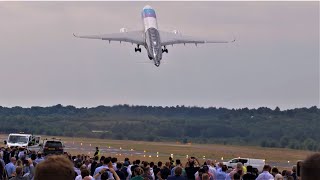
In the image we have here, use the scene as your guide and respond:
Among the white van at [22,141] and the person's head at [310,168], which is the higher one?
the white van at [22,141]

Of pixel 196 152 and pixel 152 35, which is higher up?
pixel 152 35

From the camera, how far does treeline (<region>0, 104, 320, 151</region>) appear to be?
8756 cm

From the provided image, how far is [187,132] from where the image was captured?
93438 mm

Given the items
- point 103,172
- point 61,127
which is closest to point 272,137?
point 61,127

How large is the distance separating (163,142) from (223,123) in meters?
12.4

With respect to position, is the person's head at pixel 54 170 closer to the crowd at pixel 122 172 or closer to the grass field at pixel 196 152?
the crowd at pixel 122 172

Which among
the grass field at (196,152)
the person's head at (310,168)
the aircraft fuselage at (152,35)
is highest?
the aircraft fuselage at (152,35)

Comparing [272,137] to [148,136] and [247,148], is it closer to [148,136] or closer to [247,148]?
[247,148]

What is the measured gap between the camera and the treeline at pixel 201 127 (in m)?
87.6

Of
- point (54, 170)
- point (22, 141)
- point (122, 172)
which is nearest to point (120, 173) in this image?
point (122, 172)

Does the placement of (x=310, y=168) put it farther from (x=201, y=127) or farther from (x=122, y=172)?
(x=201, y=127)

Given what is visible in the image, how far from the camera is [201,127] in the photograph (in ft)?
301

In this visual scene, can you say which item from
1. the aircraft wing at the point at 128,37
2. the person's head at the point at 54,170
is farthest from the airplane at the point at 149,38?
the person's head at the point at 54,170

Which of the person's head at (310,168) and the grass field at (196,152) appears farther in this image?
the grass field at (196,152)
